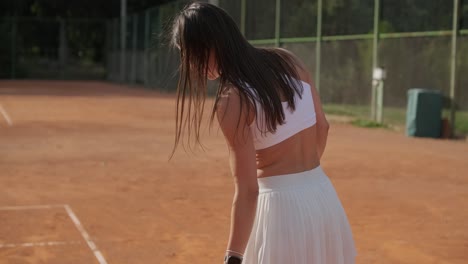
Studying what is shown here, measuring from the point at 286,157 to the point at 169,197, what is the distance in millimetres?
5839

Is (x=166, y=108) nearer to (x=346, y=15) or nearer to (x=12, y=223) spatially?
(x=346, y=15)

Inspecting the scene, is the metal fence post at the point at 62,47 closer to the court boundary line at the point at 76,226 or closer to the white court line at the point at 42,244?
the court boundary line at the point at 76,226

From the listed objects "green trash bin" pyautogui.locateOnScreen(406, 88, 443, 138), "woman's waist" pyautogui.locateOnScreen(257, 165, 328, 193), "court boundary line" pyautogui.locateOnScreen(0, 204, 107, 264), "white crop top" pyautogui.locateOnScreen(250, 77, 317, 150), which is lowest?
"court boundary line" pyautogui.locateOnScreen(0, 204, 107, 264)

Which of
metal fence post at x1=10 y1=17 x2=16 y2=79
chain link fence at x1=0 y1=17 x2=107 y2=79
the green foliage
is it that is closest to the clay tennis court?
the green foliage

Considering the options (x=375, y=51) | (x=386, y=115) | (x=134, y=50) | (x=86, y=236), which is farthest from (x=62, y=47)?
(x=86, y=236)

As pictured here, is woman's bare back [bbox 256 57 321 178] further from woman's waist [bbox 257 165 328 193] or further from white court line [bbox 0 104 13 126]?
white court line [bbox 0 104 13 126]

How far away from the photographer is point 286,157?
245 centimetres

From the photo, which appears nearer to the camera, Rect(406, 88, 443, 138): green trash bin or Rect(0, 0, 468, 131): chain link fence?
Rect(406, 88, 443, 138): green trash bin

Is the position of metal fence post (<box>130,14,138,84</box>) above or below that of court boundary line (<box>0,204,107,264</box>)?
above

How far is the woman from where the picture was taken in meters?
2.32

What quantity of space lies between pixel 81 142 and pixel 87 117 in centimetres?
532

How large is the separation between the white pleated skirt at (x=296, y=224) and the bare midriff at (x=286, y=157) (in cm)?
2

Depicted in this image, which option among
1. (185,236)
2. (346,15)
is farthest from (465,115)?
(185,236)

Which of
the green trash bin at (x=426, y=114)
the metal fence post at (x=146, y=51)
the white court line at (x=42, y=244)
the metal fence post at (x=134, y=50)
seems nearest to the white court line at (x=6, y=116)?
the green trash bin at (x=426, y=114)
